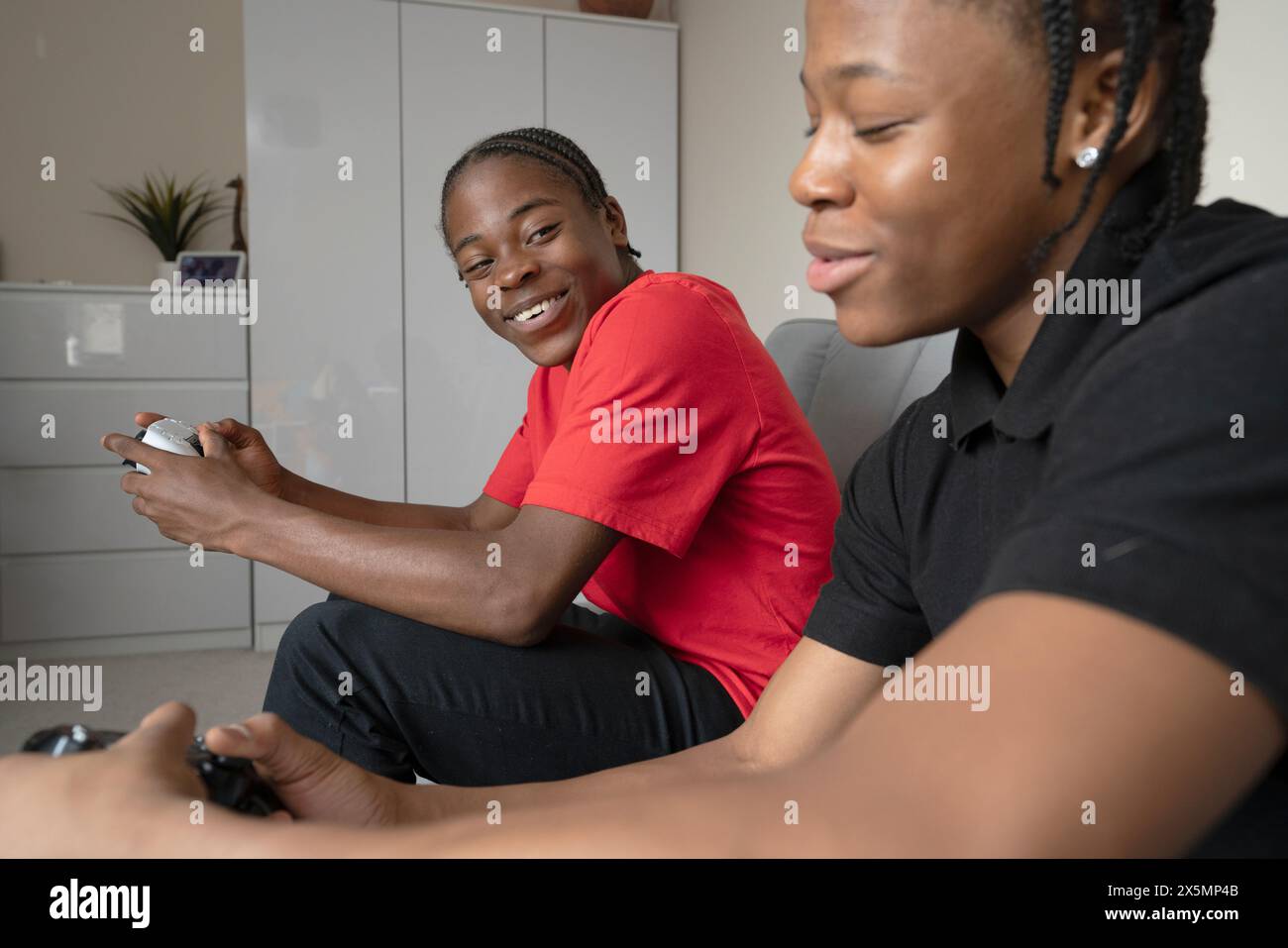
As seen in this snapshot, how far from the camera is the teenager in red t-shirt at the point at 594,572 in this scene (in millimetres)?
1136

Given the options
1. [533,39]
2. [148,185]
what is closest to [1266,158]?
[533,39]

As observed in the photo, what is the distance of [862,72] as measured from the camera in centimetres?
62

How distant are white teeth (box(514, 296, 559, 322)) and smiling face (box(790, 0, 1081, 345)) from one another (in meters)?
0.81

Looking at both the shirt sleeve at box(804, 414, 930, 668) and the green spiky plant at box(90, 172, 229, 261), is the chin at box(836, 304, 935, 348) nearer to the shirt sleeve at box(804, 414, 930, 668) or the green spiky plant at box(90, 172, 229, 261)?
the shirt sleeve at box(804, 414, 930, 668)

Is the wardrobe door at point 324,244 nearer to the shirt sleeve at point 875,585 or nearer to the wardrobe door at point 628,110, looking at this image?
the wardrobe door at point 628,110

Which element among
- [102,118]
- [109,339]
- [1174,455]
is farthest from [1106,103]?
[102,118]

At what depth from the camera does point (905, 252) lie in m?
0.65

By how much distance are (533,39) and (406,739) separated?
2.85 meters

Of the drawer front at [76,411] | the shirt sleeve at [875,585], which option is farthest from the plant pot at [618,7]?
the shirt sleeve at [875,585]

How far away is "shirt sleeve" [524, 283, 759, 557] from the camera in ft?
3.68

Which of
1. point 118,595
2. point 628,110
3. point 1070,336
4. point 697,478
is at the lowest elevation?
point 118,595

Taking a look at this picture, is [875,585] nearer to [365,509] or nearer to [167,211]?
[365,509]

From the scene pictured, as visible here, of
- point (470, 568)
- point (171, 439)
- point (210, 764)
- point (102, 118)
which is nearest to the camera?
point (210, 764)

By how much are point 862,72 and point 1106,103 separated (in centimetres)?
14
